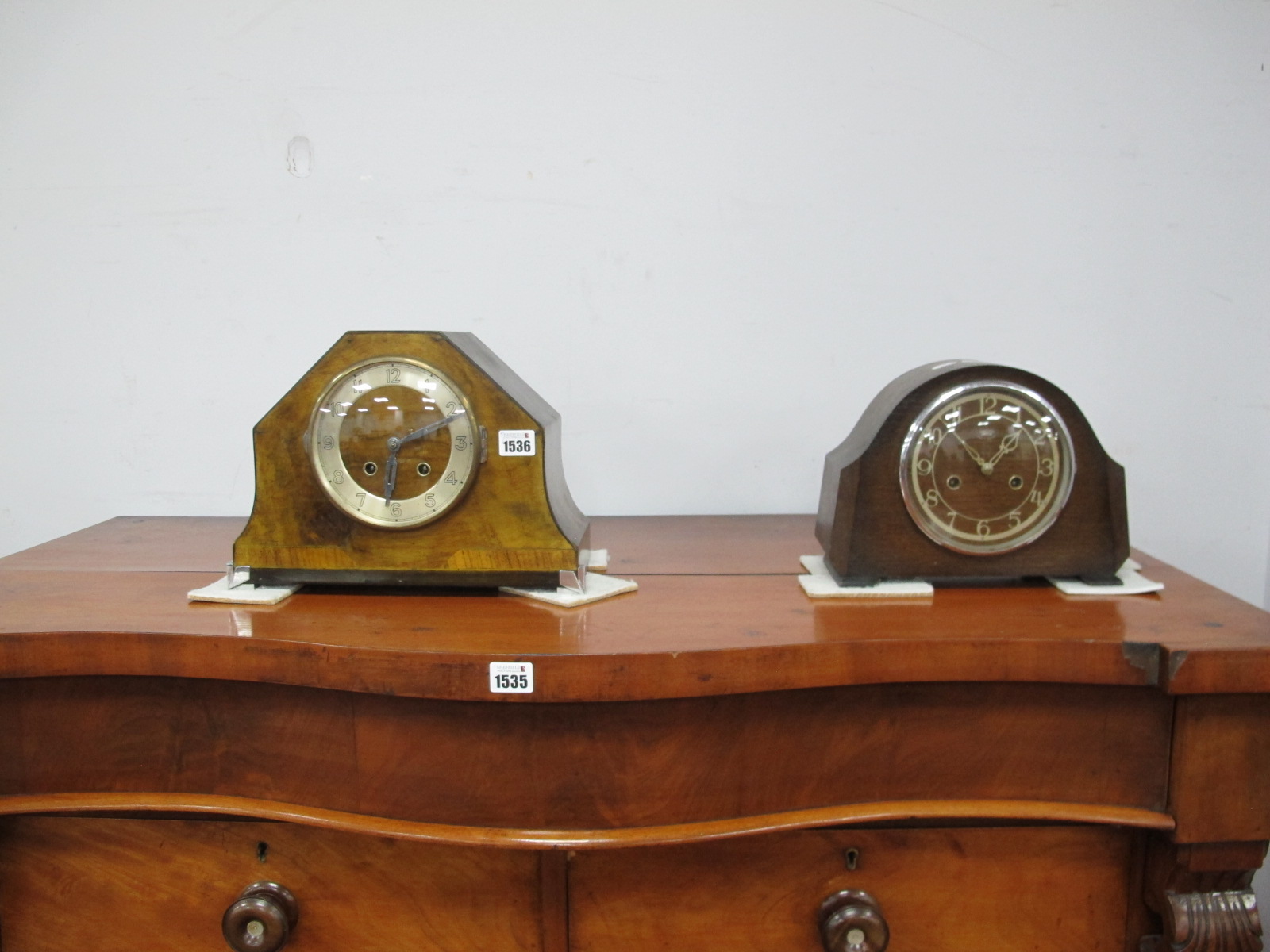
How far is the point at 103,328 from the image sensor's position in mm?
1304

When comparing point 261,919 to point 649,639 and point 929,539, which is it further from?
point 929,539

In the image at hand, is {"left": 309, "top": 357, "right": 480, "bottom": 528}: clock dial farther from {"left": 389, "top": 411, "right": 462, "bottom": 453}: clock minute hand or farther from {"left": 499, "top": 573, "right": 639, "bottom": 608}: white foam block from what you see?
{"left": 499, "top": 573, "right": 639, "bottom": 608}: white foam block

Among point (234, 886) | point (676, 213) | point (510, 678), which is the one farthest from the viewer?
point (676, 213)

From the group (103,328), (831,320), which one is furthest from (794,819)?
(103,328)

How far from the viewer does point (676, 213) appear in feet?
Answer: 4.12

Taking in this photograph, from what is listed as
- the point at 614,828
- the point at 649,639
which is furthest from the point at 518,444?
the point at 614,828

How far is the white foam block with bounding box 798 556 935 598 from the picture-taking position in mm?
915

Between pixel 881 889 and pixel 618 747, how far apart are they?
29 cm

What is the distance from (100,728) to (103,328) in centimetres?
69

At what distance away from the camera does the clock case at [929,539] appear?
912 mm

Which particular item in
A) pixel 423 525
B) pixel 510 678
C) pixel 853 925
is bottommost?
pixel 853 925

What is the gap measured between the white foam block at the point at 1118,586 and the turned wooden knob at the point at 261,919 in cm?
80

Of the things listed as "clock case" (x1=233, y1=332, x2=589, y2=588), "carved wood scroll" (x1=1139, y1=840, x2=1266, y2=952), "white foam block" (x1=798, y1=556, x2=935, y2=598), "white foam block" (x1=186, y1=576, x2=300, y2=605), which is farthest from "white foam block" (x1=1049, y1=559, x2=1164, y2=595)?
"white foam block" (x1=186, y1=576, x2=300, y2=605)

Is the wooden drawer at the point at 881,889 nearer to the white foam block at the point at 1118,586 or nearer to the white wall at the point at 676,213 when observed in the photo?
the white foam block at the point at 1118,586
